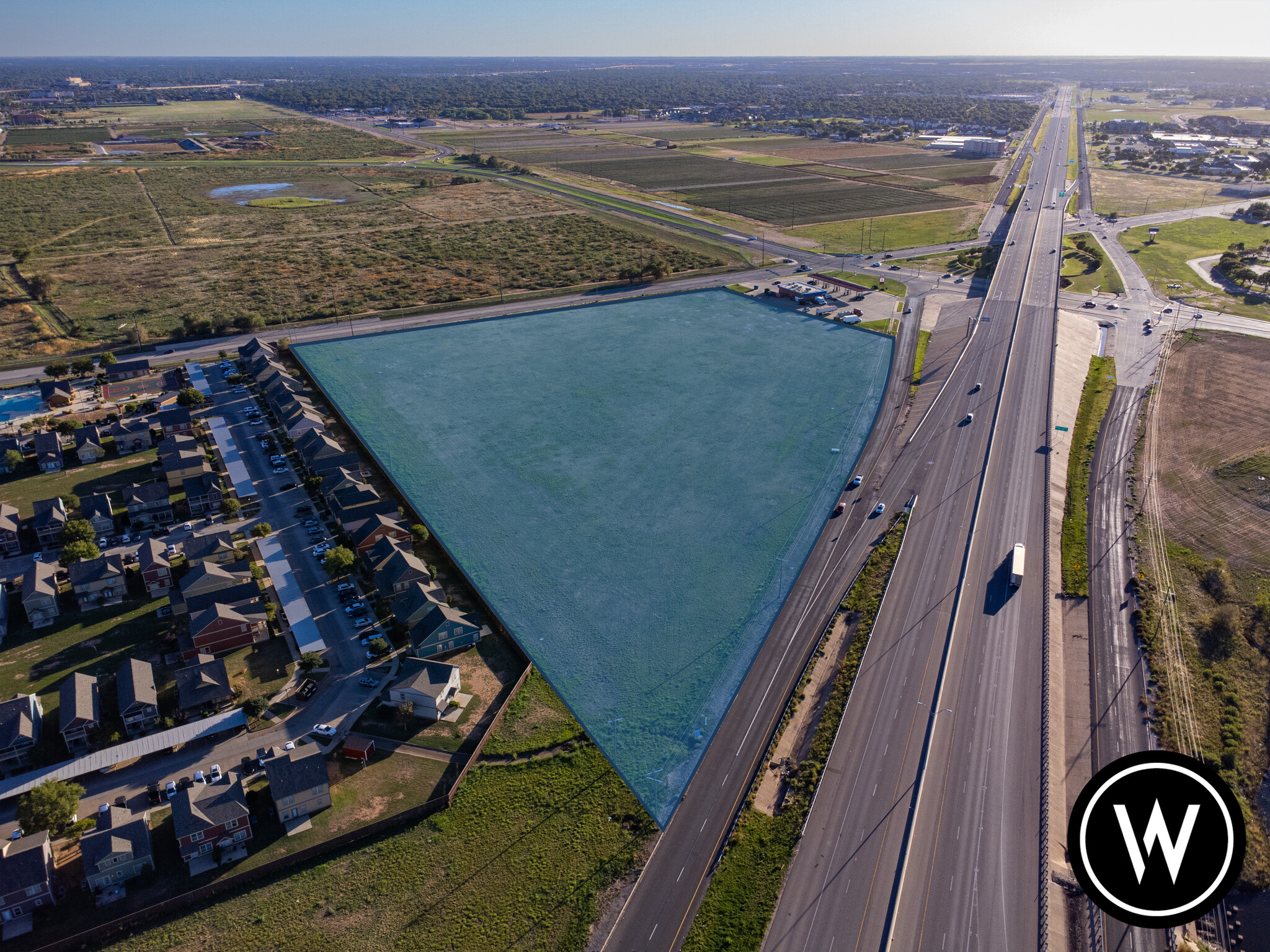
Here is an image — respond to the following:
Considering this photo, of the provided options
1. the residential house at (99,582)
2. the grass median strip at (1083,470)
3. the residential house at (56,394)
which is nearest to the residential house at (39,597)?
the residential house at (99,582)

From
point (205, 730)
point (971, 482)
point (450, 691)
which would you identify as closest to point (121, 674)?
point (205, 730)

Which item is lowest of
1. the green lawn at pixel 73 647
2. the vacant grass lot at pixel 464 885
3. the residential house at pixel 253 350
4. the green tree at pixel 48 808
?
the vacant grass lot at pixel 464 885

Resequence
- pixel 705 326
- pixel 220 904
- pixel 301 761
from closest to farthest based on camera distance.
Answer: pixel 220 904, pixel 301 761, pixel 705 326

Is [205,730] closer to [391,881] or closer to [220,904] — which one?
[220,904]

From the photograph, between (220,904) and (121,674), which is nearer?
(220,904)

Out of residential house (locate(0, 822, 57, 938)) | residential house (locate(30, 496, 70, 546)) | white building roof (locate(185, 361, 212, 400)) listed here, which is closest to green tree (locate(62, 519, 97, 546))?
residential house (locate(30, 496, 70, 546))

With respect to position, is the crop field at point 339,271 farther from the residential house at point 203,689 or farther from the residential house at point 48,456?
the residential house at point 203,689

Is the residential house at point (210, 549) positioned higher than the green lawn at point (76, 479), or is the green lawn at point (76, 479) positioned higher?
the residential house at point (210, 549)
